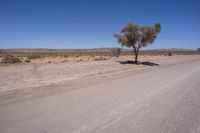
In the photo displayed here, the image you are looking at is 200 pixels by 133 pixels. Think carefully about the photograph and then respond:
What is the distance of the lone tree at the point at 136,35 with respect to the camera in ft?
109

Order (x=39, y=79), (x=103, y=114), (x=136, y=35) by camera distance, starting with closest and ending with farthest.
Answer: (x=103, y=114)
(x=39, y=79)
(x=136, y=35)

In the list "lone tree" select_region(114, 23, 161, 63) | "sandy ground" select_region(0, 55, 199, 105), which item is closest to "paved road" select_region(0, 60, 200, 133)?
"sandy ground" select_region(0, 55, 199, 105)

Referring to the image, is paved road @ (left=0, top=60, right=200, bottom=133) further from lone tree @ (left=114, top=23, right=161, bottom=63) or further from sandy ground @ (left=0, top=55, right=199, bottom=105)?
lone tree @ (left=114, top=23, right=161, bottom=63)

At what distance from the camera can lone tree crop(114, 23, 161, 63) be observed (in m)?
33.3

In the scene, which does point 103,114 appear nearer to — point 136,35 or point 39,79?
point 39,79

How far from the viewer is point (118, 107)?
6914 mm

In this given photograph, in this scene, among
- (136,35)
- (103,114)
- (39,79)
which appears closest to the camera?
(103,114)

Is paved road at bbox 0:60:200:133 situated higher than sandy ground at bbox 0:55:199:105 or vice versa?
paved road at bbox 0:60:200:133

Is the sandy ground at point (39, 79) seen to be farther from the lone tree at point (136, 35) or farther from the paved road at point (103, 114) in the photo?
the lone tree at point (136, 35)

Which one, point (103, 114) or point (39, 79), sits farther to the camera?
point (39, 79)

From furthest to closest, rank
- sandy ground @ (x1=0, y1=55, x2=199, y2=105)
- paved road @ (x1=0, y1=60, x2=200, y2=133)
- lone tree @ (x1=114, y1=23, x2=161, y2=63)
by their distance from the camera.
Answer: lone tree @ (x1=114, y1=23, x2=161, y2=63), sandy ground @ (x1=0, y1=55, x2=199, y2=105), paved road @ (x1=0, y1=60, x2=200, y2=133)

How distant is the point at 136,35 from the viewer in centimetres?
3359

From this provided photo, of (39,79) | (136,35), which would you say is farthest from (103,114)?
(136,35)

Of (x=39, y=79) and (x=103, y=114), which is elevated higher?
(x=103, y=114)
